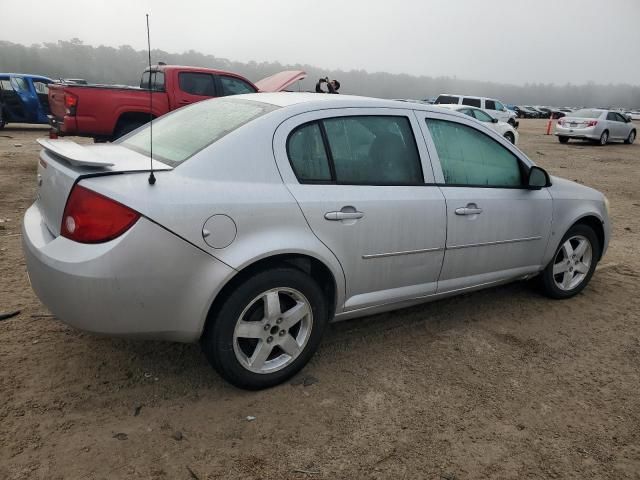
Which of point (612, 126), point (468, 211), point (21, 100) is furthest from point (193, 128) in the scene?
point (612, 126)

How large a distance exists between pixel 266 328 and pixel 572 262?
2.90m

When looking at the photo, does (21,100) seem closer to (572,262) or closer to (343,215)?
(343,215)

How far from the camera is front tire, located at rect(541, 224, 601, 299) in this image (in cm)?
412

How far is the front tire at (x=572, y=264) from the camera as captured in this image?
4125 mm

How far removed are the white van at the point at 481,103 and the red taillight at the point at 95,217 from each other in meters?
22.0

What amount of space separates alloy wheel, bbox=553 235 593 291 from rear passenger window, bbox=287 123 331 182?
238cm

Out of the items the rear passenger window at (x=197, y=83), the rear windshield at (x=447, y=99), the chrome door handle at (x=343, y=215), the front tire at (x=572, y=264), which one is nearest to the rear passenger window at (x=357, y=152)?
the chrome door handle at (x=343, y=215)

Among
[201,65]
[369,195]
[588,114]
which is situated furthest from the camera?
[201,65]

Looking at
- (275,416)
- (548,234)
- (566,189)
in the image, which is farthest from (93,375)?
(566,189)

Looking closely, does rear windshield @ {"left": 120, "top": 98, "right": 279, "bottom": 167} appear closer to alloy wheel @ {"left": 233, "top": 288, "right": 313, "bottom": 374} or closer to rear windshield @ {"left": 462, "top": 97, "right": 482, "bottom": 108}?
alloy wheel @ {"left": 233, "top": 288, "right": 313, "bottom": 374}

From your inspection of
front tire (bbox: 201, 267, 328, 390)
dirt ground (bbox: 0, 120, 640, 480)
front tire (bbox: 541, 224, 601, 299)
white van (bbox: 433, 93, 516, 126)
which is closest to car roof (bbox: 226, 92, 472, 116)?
front tire (bbox: 201, 267, 328, 390)

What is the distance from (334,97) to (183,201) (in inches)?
50.8

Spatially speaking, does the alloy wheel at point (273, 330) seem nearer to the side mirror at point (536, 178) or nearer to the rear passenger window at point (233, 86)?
the side mirror at point (536, 178)

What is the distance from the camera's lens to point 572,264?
13.9ft
